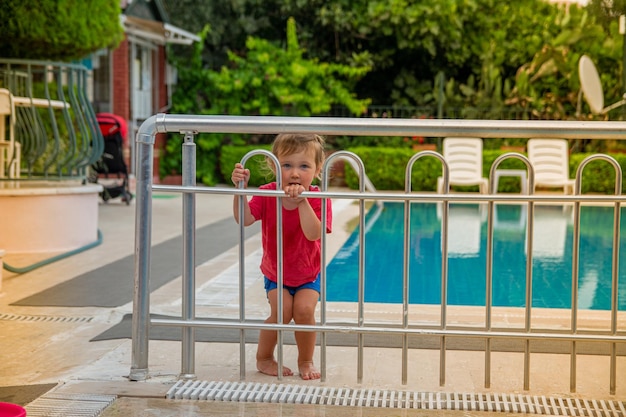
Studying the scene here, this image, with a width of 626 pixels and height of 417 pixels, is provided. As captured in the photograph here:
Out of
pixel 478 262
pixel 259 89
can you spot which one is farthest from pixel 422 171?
pixel 478 262

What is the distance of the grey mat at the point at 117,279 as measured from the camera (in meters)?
5.84

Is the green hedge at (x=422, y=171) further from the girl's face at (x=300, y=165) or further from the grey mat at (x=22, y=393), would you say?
the grey mat at (x=22, y=393)

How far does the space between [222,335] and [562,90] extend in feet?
54.1

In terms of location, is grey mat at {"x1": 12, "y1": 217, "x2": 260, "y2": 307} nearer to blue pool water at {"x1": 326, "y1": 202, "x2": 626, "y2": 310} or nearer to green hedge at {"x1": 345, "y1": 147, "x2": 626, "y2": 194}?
blue pool water at {"x1": 326, "y1": 202, "x2": 626, "y2": 310}

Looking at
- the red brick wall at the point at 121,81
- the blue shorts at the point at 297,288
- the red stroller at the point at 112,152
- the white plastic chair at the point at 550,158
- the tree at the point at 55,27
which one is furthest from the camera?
the red brick wall at the point at 121,81

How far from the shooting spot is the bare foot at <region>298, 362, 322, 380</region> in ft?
12.8

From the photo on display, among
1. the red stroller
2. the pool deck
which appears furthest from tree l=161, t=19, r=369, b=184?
the pool deck

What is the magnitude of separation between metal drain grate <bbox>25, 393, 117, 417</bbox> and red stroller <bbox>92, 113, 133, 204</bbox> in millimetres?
9364

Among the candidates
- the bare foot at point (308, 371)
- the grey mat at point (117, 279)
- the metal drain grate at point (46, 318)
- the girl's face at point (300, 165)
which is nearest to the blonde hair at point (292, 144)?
the girl's face at point (300, 165)

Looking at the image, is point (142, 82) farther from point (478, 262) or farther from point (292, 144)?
point (292, 144)

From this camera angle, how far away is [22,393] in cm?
366

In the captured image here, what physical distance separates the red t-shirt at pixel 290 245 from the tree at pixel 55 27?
195 inches

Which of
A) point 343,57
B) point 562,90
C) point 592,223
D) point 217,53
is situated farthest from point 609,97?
point 217,53

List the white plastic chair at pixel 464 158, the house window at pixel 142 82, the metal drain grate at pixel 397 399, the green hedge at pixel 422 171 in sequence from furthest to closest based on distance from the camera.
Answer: the house window at pixel 142 82
the green hedge at pixel 422 171
the white plastic chair at pixel 464 158
the metal drain grate at pixel 397 399
